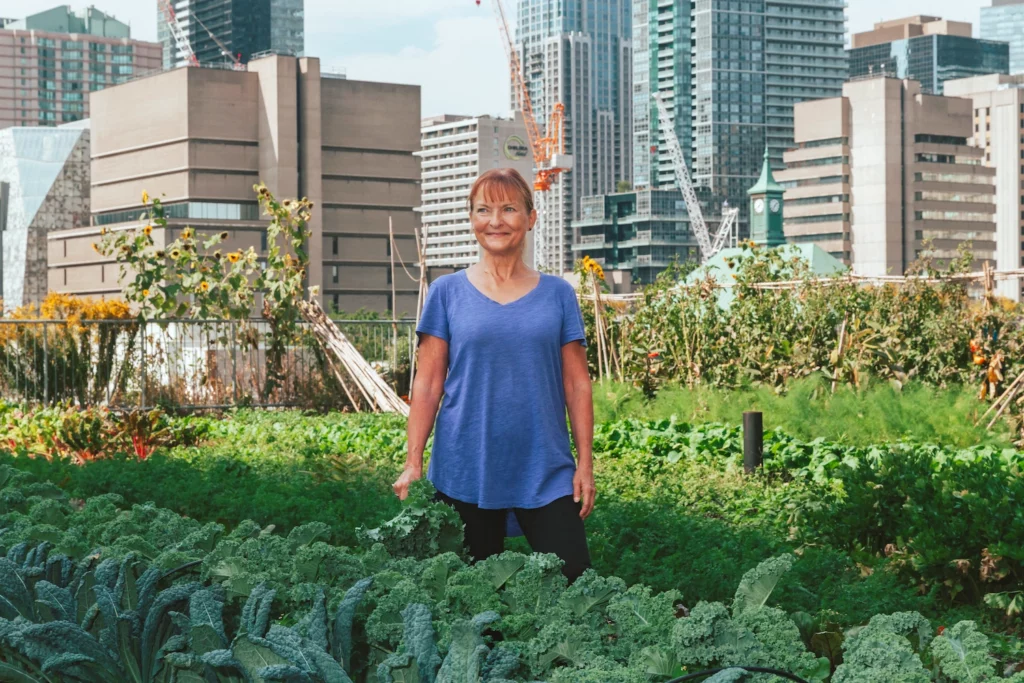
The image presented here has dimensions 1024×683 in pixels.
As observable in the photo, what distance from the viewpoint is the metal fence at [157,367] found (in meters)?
14.8

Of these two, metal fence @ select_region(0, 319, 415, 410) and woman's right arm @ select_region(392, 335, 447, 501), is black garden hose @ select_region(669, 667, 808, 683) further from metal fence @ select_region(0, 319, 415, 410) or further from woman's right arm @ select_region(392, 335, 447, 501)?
metal fence @ select_region(0, 319, 415, 410)


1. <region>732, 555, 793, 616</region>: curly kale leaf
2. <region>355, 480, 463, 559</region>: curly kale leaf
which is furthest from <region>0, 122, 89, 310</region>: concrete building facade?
<region>732, 555, 793, 616</region>: curly kale leaf

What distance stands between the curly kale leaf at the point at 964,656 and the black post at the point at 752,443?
6287 mm

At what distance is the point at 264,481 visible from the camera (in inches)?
298

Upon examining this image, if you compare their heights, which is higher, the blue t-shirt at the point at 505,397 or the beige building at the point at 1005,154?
the beige building at the point at 1005,154

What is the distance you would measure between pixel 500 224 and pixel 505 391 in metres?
0.52

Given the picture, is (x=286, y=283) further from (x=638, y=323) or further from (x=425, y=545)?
(x=425, y=545)

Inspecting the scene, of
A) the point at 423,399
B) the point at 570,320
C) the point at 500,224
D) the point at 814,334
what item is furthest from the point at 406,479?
the point at 814,334

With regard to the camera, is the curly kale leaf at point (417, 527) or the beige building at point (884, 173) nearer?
the curly kale leaf at point (417, 527)

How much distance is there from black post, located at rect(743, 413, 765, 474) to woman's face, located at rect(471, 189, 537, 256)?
5.35 metres

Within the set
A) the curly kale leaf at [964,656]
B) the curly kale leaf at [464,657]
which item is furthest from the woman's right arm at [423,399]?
the curly kale leaf at [964,656]

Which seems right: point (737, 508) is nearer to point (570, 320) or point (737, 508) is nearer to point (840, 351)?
point (570, 320)

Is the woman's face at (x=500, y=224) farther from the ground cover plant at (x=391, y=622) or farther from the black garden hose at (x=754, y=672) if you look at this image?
the black garden hose at (x=754, y=672)

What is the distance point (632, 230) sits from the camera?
188 meters
